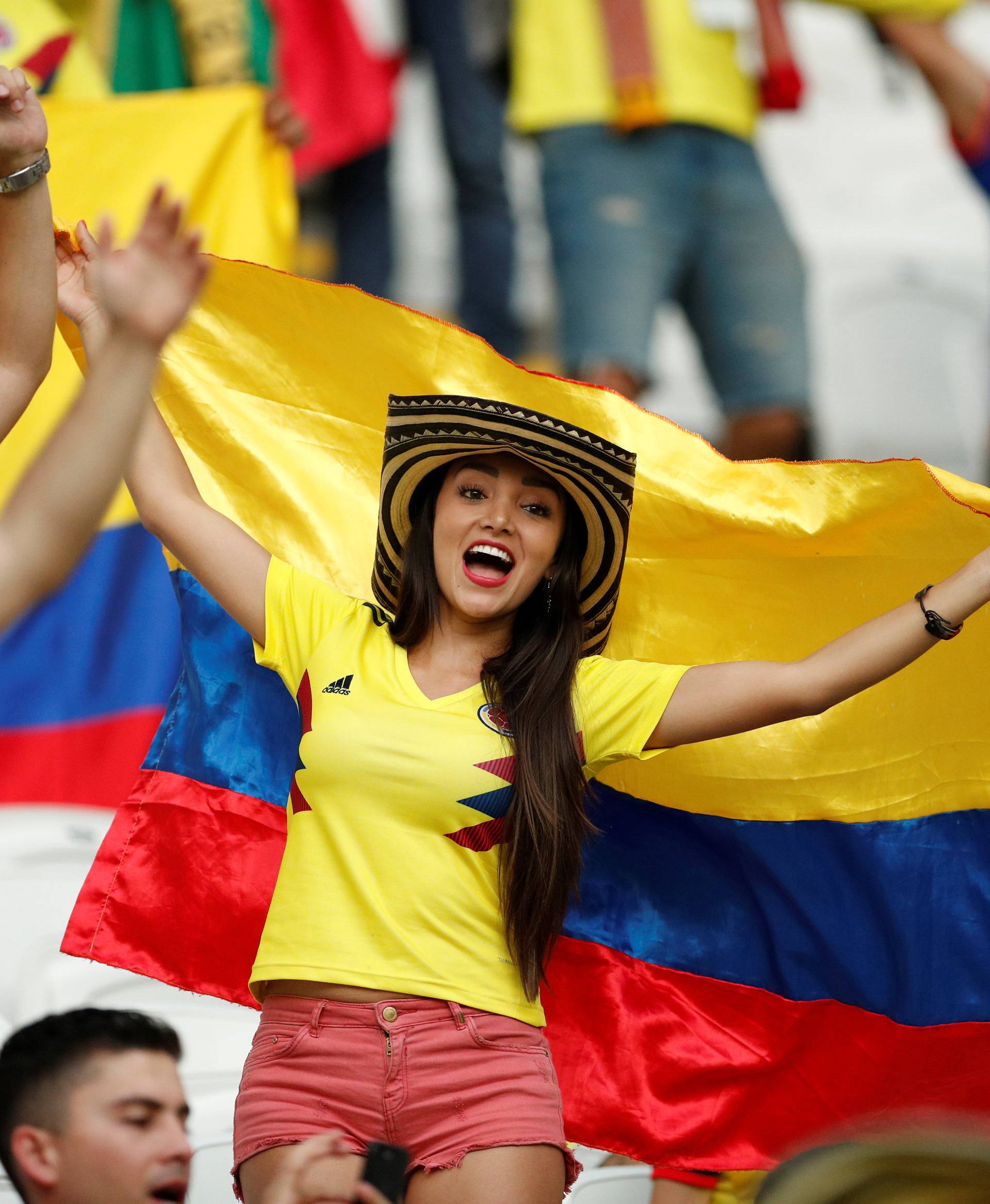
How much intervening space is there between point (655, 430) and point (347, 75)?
314 cm

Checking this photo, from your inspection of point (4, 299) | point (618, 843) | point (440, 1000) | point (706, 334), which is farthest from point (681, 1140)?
point (706, 334)

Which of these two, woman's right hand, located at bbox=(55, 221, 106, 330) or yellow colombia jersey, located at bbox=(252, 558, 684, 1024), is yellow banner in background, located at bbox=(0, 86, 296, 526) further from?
yellow colombia jersey, located at bbox=(252, 558, 684, 1024)

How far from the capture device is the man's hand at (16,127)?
2.42 m

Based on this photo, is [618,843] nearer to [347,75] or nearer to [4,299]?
[4,299]

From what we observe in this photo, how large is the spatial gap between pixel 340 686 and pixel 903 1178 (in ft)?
4.11

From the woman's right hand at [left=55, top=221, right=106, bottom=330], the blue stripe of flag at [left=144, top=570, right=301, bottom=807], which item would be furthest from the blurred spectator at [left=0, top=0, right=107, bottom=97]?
the blue stripe of flag at [left=144, top=570, right=301, bottom=807]

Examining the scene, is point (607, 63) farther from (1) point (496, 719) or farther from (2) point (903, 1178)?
(2) point (903, 1178)

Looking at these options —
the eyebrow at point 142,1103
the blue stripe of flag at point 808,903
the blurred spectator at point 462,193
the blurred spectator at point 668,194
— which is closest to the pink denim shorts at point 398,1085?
the eyebrow at point 142,1103

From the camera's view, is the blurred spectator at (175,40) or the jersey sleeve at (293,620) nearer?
the jersey sleeve at (293,620)

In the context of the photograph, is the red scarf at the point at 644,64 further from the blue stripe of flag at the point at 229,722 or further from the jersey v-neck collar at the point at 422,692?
the jersey v-neck collar at the point at 422,692

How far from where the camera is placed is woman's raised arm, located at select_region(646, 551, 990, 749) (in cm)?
246

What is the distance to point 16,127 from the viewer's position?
2428 mm

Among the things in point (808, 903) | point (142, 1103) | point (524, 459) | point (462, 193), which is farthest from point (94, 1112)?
point (462, 193)

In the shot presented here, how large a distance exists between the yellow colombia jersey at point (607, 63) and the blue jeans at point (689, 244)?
0.05 meters
